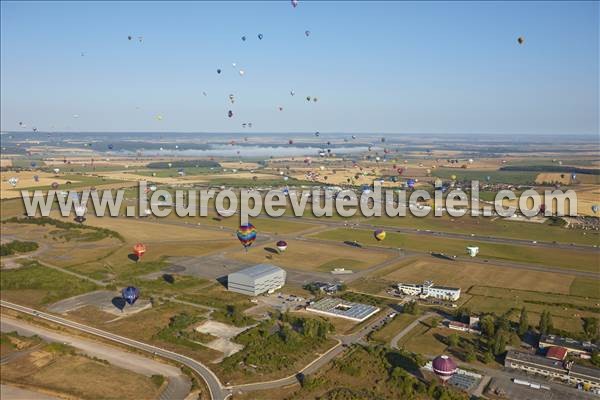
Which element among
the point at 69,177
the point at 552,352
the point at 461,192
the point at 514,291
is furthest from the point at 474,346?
the point at 69,177

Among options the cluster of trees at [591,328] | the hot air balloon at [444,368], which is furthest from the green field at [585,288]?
the hot air balloon at [444,368]

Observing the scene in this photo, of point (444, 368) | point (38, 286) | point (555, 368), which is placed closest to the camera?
point (444, 368)

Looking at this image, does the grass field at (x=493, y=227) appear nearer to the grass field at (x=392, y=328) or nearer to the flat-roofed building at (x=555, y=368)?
the grass field at (x=392, y=328)

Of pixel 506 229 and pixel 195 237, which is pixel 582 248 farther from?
pixel 195 237

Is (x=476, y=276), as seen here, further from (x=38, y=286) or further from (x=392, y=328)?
(x=38, y=286)

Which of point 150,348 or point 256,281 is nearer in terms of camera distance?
point 150,348

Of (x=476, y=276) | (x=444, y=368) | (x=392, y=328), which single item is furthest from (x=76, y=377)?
(x=476, y=276)

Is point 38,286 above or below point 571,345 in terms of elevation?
above
